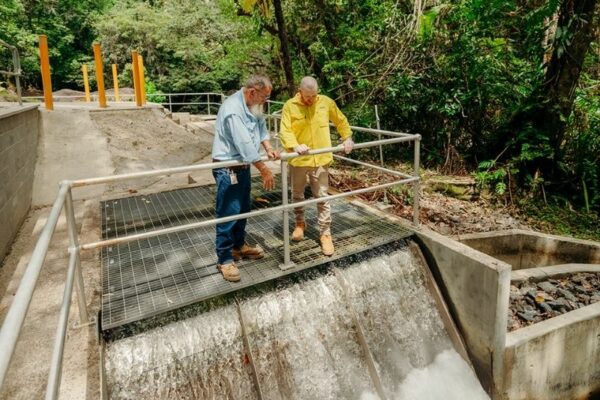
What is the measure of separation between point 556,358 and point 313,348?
8.84ft

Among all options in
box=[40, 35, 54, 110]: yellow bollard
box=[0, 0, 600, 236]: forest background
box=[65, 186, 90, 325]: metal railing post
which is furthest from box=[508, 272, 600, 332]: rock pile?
box=[40, 35, 54, 110]: yellow bollard

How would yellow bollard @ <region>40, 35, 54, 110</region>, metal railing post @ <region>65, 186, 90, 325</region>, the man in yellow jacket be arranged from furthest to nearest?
yellow bollard @ <region>40, 35, 54, 110</region> → the man in yellow jacket → metal railing post @ <region>65, 186, 90, 325</region>

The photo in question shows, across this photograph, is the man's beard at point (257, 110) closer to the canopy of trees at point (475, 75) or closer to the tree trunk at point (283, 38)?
the canopy of trees at point (475, 75)

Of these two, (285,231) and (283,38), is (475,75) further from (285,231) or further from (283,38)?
(285,231)

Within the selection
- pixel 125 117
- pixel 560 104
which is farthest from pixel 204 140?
pixel 560 104

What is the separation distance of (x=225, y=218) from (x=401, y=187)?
4.55 metres

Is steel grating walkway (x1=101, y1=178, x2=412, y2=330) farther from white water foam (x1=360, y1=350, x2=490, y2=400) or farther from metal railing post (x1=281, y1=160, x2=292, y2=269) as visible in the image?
white water foam (x1=360, y1=350, x2=490, y2=400)

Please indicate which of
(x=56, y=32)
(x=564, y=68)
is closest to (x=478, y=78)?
(x=564, y=68)

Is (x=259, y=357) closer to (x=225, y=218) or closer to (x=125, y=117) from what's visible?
(x=225, y=218)

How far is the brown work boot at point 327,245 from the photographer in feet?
14.0

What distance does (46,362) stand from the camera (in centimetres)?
274

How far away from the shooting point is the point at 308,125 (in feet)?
14.6

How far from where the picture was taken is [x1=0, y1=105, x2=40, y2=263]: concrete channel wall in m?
4.50

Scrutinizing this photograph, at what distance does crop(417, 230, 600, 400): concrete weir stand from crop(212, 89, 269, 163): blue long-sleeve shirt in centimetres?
236
